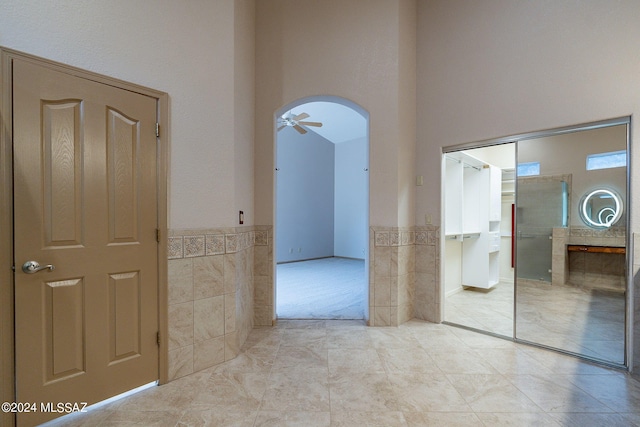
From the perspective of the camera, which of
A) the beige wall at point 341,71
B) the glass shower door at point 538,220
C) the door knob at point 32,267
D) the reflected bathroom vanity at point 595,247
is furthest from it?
the beige wall at point 341,71

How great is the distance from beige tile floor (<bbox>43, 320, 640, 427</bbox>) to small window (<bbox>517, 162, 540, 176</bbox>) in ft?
5.57

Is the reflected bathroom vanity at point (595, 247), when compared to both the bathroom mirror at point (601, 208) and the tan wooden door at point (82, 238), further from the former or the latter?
the tan wooden door at point (82, 238)

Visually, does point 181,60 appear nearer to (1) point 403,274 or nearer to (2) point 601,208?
(1) point 403,274

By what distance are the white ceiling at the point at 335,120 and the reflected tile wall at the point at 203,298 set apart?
5678 mm

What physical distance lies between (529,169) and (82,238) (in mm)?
3778

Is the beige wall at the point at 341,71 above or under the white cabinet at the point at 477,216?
above

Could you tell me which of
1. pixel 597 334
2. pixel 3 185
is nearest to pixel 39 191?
pixel 3 185

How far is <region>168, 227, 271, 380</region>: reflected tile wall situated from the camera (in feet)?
7.16

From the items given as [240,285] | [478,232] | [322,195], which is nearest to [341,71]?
[240,285]

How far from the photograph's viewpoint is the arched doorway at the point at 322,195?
8125 millimetres

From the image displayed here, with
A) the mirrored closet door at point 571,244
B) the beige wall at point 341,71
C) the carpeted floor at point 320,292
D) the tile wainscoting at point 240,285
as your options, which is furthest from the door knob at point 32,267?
the mirrored closet door at point 571,244

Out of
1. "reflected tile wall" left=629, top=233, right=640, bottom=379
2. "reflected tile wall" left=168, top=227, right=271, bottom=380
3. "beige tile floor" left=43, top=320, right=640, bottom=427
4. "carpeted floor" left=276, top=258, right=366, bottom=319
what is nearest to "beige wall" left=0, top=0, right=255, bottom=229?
"reflected tile wall" left=168, top=227, right=271, bottom=380

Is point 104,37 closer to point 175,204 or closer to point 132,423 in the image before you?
point 175,204

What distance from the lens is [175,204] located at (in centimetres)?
218
